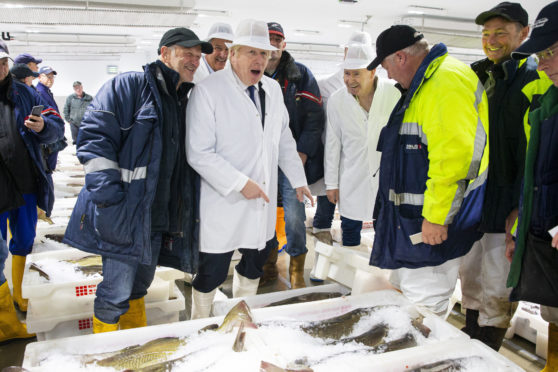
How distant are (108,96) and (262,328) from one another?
1.35m

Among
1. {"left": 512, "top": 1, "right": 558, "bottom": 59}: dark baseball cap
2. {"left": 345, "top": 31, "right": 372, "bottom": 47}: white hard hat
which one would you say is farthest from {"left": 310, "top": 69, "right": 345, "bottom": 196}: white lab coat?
{"left": 512, "top": 1, "right": 558, "bottom": 59}: dark baseball cap

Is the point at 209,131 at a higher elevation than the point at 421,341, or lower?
higher

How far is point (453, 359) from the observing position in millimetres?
1735

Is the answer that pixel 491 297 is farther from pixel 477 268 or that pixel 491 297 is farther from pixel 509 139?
pixel 509 139

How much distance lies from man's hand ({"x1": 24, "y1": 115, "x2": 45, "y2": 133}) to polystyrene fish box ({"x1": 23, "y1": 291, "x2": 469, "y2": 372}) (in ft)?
5.15

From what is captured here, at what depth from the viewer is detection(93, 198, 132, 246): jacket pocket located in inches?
80.9

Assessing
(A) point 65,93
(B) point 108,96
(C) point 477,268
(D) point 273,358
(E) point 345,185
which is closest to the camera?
(D) point 273,358

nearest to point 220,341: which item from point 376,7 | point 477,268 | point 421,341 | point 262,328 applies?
point 262,328

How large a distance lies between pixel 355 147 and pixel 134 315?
1948 millimetres

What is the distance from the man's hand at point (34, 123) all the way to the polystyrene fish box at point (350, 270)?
2062 millimetres

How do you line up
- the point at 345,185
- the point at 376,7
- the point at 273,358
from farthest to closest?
the point at 376,7
the point at 345,185
the point at 273,358

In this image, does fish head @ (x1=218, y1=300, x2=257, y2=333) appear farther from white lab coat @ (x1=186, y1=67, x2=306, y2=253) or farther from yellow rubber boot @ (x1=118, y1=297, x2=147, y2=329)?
yellow rubber boot @ (x1=118, y1=297, x2=147, y2=329)

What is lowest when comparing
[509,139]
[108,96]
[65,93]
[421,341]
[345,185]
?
[421,341]

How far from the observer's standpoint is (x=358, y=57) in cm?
291
